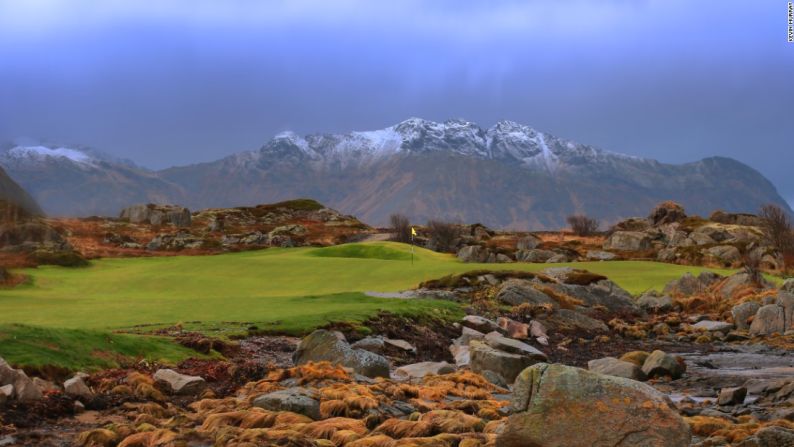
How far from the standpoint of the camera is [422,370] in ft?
82.4

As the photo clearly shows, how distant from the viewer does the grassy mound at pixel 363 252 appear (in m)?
86.0

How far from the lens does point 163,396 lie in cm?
1895

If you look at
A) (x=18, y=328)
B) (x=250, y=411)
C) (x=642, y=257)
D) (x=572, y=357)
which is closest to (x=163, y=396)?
(x=250, y=411)

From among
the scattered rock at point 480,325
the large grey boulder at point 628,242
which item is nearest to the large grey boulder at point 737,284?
the scattered rock at point 480,325

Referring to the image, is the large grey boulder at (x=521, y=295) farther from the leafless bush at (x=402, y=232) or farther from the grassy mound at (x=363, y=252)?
the leafless bush at (x=402, y=232)

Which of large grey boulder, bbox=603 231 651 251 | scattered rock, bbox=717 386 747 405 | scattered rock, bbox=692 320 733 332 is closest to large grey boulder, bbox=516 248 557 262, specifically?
large grey boulder, bbox=603 231 651 251

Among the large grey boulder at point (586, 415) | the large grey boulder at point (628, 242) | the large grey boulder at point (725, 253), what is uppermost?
the large grey boulder at point (628, 242)

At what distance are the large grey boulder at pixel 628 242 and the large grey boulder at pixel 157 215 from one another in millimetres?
70332

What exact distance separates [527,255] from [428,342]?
51.8 m

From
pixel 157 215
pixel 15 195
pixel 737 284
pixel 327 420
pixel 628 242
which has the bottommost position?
pixel 327 420

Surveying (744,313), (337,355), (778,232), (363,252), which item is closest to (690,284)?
(744,313)

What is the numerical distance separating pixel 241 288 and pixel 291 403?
42.8 m

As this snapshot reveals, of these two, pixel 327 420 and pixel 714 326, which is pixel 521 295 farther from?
pixel 327 420

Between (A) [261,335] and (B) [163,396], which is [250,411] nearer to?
(B) [163,396]
